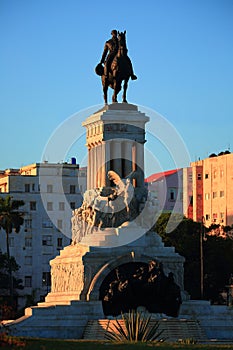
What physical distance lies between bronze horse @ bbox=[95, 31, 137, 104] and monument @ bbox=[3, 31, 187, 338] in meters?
0.06

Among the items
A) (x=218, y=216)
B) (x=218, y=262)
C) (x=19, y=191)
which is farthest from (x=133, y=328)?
(x=218, y=216)

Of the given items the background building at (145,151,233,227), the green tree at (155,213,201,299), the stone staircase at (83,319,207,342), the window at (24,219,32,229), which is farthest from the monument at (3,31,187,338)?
the background building at (145,151,233,227)

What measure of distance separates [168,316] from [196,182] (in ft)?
284

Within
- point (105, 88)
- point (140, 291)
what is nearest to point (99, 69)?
point (105, 88)

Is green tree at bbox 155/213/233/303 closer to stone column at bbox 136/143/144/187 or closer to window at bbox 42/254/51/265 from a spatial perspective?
stone column at bbox 136/143/144/187

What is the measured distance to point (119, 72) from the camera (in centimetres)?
9050

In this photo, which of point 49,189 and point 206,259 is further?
point 49,189

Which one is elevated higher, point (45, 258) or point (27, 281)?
point (45, 258)

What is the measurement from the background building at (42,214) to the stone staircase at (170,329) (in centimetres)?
6215

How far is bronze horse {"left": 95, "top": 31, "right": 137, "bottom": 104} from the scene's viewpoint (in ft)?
297

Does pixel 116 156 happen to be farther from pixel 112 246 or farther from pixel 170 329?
pixel 170 329

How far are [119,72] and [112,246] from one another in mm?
11114

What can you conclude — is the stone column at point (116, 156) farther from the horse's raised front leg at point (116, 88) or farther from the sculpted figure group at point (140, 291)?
the sculpted figure group at point (140, 291)

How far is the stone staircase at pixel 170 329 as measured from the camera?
78.2 meters
